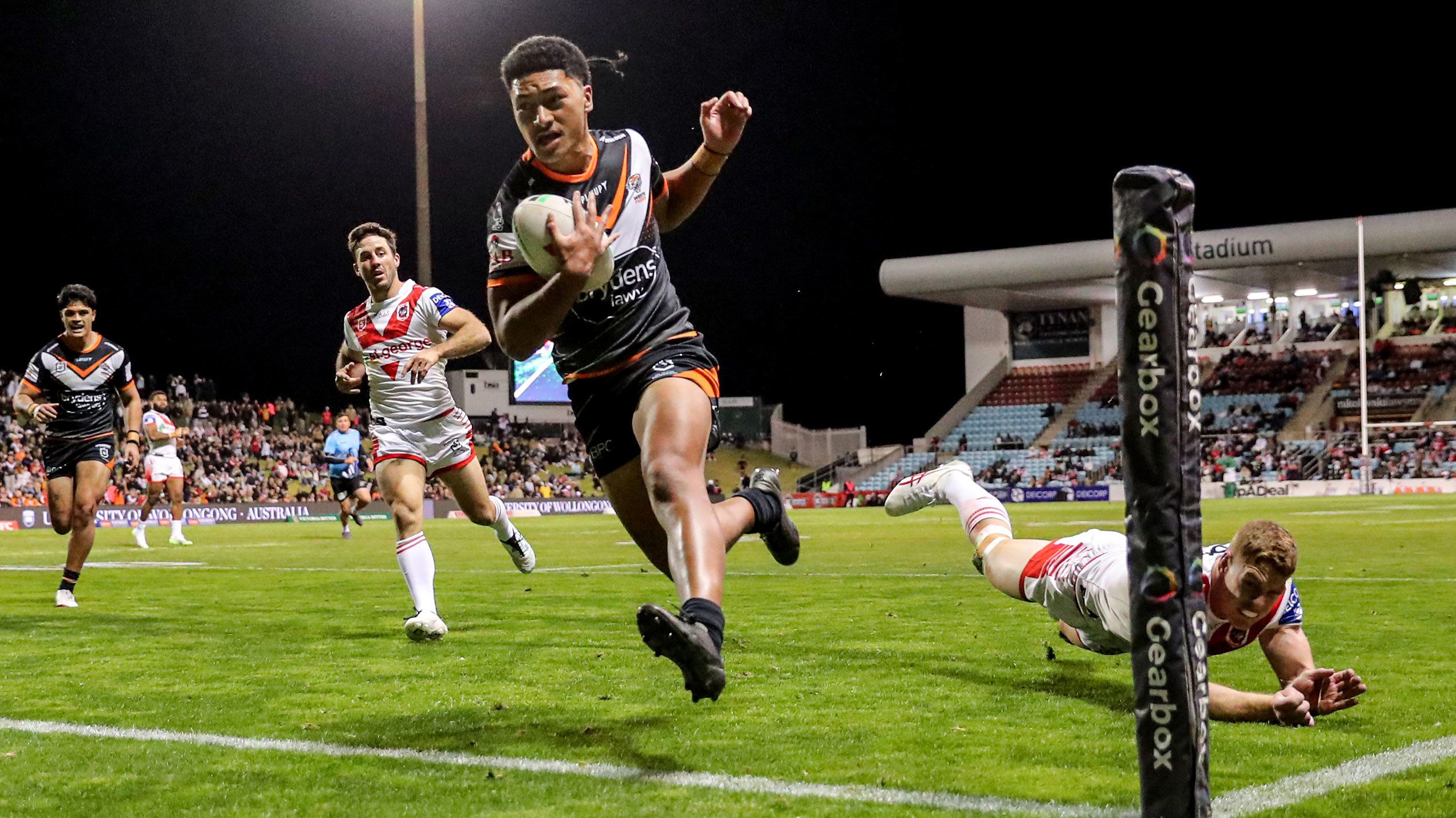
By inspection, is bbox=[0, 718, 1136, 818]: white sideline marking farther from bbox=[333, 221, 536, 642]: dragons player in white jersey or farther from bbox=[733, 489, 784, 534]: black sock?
bbox=[333, 221, 536, 642]: dragons player in white jersey

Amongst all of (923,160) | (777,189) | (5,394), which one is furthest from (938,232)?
(5,394)

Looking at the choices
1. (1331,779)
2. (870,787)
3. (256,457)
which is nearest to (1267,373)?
(256,457)

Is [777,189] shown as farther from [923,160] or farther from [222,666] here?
[222,666]

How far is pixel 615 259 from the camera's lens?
15.4ft

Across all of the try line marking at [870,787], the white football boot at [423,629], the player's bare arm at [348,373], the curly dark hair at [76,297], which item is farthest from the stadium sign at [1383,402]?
the try line marking at [870,787]

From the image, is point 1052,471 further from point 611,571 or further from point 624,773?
point 624,773

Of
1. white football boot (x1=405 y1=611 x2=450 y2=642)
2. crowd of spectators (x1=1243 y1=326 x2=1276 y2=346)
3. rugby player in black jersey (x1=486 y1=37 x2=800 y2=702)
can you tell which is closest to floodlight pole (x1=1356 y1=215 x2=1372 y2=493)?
crowd of spectators (x1=1243 y1=326 x2=1276 y2=346)

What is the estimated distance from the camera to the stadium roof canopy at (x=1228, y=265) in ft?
151

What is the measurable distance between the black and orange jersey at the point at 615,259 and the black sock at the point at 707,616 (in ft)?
3.70

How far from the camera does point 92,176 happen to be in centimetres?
4650

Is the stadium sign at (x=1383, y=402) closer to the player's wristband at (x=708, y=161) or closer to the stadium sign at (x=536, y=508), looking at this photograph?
the stadium sign at (x=536, y=508)

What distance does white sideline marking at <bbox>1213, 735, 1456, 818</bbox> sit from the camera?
10.4ft

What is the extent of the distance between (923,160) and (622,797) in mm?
56780

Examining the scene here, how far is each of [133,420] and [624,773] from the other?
749 centimetres
